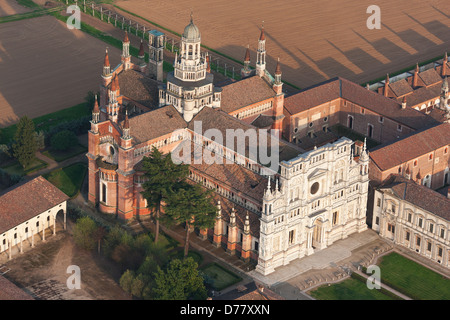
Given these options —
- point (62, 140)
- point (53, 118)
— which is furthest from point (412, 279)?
point (53, 118)

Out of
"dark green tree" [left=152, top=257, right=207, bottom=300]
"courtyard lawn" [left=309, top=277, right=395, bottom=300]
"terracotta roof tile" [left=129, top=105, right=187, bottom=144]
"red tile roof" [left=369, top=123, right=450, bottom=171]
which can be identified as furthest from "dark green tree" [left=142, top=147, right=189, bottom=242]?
"red tile roof" [left=369, top=123, right=450, bottom=171]

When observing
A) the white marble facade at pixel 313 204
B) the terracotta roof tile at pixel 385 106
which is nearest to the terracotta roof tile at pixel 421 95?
the terracotta roof tile at pixel 385 106

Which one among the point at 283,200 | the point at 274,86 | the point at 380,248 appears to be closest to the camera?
the point at 283,200

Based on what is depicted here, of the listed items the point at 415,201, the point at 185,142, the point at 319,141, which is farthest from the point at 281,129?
the point at 415,201

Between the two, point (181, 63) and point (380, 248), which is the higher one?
point (181, 63)

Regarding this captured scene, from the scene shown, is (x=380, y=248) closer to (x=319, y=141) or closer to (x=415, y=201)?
(x=415, y=201)

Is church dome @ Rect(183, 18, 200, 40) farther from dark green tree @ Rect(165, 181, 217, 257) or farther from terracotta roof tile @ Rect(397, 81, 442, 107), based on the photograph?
terracotta roof tile @ Rect(397, 81, 442, 107)
